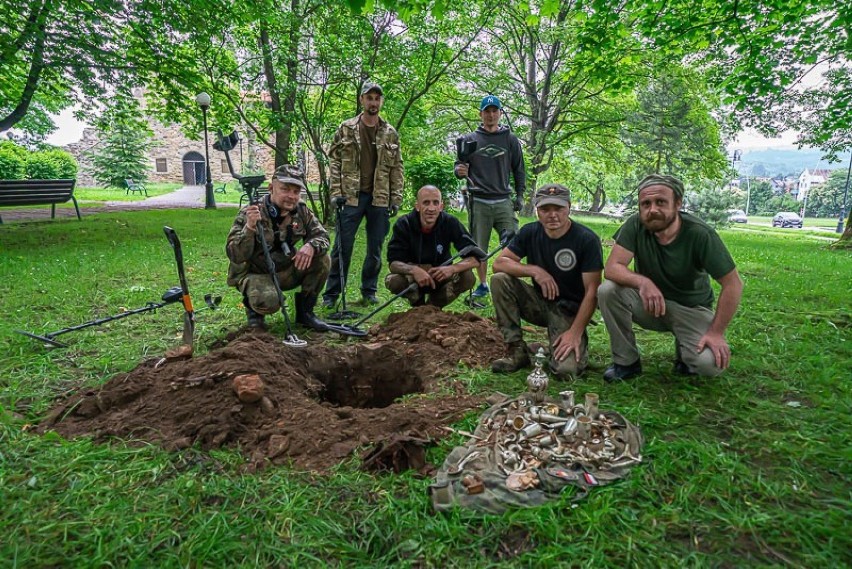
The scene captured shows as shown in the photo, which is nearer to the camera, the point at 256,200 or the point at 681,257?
the point at 681,257

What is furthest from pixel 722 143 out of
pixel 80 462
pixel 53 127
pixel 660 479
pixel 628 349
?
pixel 53 127

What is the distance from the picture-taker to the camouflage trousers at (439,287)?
4730 millimetres

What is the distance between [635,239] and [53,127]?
31.5m

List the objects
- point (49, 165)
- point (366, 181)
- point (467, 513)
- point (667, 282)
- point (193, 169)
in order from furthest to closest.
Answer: point (193, 169), point (49, 165), point (366, 181), point (667, 282), point (467, 513)

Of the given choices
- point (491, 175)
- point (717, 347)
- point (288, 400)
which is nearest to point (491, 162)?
point (491, 175)

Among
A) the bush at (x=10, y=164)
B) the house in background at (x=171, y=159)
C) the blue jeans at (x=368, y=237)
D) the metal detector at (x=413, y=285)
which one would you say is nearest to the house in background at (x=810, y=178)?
the house in background at (x=171, y=159)

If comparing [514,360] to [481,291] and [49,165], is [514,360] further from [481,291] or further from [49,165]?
[49,165]

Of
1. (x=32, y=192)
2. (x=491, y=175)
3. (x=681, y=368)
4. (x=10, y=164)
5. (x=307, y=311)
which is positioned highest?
(x=10, y=164)

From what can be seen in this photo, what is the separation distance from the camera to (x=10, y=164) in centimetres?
2002

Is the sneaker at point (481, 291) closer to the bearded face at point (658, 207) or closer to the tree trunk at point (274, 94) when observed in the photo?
the bearded face at point (658, 207)

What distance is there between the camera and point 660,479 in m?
2.22

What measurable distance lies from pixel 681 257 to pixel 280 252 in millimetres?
3211

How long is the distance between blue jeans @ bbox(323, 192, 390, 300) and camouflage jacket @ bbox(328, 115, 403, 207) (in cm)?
10

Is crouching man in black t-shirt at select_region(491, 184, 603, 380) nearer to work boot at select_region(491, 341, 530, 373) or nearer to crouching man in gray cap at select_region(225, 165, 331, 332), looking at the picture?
work boot at select_region(491, 341, 530, 373)
